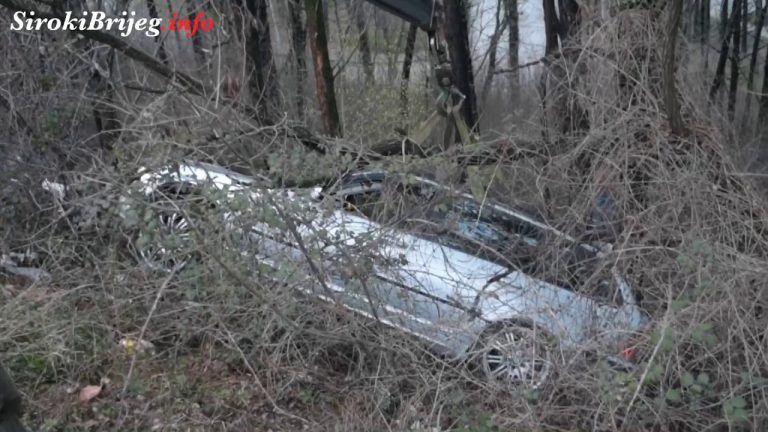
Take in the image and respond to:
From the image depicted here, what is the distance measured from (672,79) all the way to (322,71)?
473cm

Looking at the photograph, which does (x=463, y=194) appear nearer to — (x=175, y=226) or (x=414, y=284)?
(x=414, y=284)

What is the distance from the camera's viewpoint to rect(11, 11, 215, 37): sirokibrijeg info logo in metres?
7.92

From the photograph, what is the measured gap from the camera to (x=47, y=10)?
27.9 feet

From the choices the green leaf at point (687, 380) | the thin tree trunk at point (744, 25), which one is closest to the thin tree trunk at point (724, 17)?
the thin tree trunk at point (744, 25)

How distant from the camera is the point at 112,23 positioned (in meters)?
8.95

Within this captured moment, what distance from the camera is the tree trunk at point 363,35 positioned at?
17.1 metres

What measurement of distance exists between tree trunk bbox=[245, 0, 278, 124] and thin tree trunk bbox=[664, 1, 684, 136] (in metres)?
3.30

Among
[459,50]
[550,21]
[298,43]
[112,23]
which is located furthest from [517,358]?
[298,43]

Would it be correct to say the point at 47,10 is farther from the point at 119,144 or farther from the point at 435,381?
the point at 435,381

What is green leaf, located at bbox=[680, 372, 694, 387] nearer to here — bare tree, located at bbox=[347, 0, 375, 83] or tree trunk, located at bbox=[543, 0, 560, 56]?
tree trunk, located at bbox=[543, 0, 560, 56]

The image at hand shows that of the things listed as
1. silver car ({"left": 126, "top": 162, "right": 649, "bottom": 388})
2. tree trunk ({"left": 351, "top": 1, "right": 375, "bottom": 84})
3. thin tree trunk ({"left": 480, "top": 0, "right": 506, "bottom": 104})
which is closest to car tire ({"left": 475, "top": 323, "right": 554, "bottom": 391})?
silver car ({"left": 126, "top": 162, "right": 649, "bottom": 388})

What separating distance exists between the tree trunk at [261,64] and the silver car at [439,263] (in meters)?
1.55

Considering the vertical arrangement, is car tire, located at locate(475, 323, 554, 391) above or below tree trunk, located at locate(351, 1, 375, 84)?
below

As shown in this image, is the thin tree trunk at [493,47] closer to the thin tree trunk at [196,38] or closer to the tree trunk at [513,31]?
the tree trunk at [513,31]
